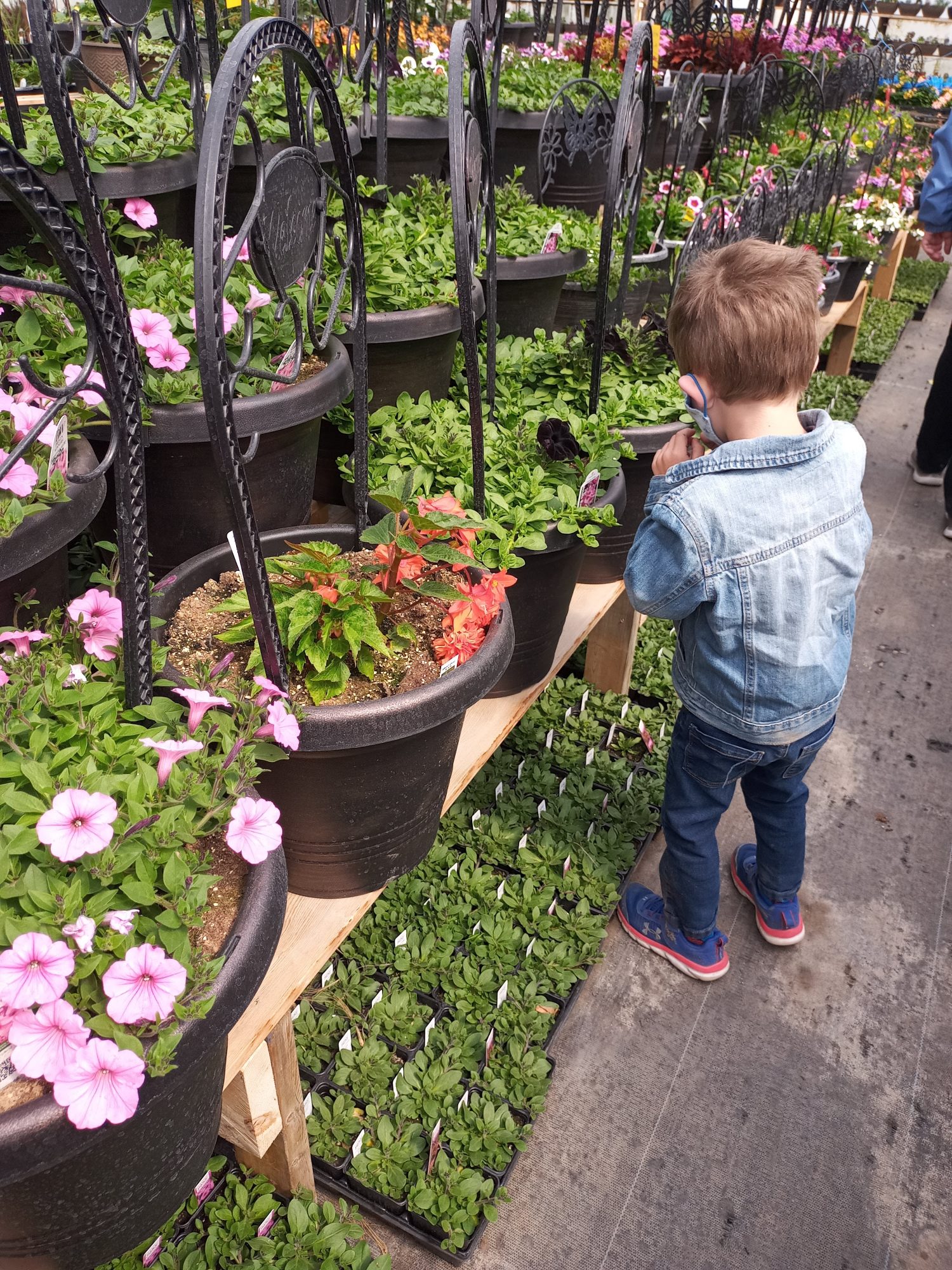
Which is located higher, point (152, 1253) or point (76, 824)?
point (76, 824)

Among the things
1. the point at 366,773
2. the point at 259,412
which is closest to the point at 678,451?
the point at 259,412

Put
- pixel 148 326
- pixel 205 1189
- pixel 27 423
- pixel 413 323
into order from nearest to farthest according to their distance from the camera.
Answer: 1. pixel 27 423
2. pixel 148 326
3. pixel 205 1189
4. pixel 413 323

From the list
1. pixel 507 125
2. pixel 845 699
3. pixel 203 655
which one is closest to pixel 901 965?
pixel 845 699

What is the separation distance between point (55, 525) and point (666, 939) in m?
1.55

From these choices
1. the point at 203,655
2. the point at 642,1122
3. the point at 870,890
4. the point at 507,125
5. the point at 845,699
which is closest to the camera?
the point at 203,655

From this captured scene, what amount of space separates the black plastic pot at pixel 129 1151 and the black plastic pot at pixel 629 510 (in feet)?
4.04

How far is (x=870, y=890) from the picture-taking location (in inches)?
88.7

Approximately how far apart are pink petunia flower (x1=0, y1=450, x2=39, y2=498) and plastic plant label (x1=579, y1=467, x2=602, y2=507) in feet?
2.86

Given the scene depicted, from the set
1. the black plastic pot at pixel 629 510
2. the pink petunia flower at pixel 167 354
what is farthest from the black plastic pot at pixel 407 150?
the pink petunia flower at pixel 167 354

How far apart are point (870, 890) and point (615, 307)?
1.48 meters

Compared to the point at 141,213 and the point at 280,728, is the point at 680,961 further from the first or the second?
the point at 141,213

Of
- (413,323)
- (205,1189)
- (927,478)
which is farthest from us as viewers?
(927,478)

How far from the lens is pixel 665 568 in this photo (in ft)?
4.97

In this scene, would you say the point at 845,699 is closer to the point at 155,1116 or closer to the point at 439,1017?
the point at 439,1017
